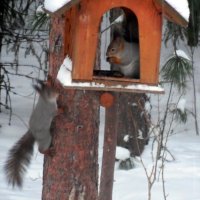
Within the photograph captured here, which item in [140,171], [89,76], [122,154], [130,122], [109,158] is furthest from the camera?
[130,122]

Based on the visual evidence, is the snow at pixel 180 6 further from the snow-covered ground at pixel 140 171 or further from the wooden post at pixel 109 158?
the snow-covered ground at pixel 140 171

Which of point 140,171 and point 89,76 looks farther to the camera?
point 140,171

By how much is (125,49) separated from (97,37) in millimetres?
139

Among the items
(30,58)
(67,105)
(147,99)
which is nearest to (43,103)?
(67,105)

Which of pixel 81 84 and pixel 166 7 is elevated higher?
pixel 166 7

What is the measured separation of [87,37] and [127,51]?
213 mm

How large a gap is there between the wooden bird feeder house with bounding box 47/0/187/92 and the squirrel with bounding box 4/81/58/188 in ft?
0.53

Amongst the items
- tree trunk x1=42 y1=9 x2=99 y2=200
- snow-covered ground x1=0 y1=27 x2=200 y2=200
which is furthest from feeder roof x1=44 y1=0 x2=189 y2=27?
snow-covered ground x1=0 y1=27 x2=200 y2=200

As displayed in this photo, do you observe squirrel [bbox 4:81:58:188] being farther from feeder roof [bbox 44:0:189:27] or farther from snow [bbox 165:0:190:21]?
snow [bbox 165:0:190:21]

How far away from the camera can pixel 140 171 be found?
184 inches

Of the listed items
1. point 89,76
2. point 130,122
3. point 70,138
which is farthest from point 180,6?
point 130,122

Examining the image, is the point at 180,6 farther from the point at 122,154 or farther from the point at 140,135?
the point at 140,135

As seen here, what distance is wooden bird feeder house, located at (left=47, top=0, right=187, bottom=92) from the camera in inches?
83.9

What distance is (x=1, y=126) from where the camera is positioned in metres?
5.60
